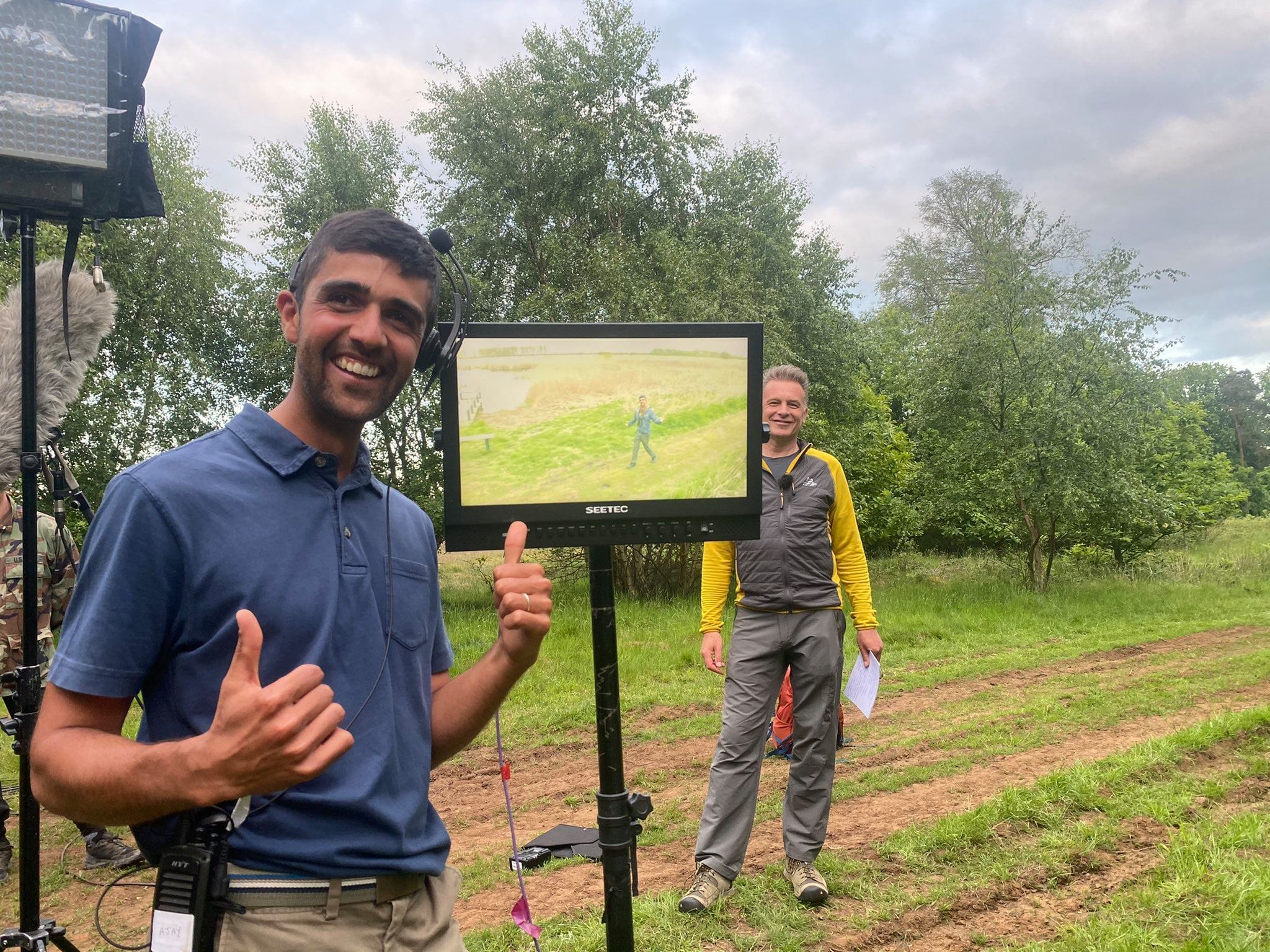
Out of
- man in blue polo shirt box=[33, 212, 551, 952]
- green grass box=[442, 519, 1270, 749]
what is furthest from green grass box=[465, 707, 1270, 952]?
man in blue polo shirt box=[33, 212, 551, 952]

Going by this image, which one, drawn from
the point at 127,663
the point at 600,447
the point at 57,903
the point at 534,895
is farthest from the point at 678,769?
the point at 127,663

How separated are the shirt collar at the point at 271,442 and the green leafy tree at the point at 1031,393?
54.1ft

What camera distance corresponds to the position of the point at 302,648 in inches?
63.4

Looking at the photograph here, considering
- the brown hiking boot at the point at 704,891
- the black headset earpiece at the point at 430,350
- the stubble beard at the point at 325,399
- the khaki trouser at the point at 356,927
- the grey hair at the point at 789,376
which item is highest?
the grey hair at the point at 789,376

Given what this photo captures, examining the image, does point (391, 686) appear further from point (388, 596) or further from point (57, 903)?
point (57, 903)

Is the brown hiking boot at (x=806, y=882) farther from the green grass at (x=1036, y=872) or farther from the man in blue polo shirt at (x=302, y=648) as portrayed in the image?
the man in blue polo shirt at (x=302, y=648)

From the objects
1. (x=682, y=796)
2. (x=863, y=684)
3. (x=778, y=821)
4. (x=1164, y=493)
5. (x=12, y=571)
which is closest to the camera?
(x=863, y=684)

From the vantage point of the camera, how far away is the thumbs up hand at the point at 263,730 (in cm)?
126

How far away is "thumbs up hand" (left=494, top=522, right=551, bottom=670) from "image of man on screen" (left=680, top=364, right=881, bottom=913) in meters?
2.54

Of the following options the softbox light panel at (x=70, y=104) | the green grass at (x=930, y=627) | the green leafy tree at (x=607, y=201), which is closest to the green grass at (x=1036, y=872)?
the green grass at (x=930, y=627)

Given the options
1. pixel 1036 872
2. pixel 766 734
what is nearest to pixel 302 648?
pixel 766 734

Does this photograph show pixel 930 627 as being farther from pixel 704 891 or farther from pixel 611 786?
pixel 611 786

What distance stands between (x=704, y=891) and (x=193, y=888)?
3.23 meters

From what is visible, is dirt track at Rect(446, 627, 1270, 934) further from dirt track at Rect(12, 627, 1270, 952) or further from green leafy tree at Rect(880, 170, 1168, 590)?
green leafy tree at Rect(880, 170, 1168, 590)
